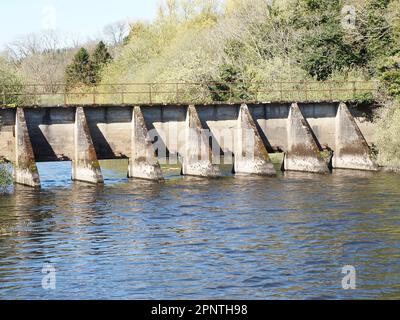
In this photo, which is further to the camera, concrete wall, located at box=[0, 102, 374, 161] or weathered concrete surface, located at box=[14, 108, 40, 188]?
concrete wall, located at box=[0, 102, 374, 161]

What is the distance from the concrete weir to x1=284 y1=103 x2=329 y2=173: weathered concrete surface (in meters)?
2.87

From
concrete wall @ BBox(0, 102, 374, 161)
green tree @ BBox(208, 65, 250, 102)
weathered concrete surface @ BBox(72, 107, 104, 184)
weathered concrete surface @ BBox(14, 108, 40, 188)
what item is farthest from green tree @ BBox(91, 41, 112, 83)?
weathered concrete surface @ BBox(14, 108, 40, 188)

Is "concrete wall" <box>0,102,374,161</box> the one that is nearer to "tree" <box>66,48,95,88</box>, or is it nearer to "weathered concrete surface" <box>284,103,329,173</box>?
"weathered concrete surface" <box>284,103,329,173</box>

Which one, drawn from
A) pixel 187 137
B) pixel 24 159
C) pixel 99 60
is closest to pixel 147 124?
pixel 187 137

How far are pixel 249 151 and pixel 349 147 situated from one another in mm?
7294

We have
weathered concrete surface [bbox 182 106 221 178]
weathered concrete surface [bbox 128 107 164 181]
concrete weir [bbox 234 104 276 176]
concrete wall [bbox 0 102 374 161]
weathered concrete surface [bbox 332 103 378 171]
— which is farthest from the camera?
weathered concrete surface [bbox 332 103 378 171]

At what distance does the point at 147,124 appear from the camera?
56.6 m

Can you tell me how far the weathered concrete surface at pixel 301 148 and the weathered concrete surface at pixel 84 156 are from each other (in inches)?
515

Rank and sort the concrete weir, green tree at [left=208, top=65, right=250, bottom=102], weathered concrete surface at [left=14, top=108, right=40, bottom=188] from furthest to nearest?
green tree at [left=208, top=65, right=250, bottom=102]
the concrete weir
weathered concrete surface at [left=14, top=108, right=40, bottom=188]

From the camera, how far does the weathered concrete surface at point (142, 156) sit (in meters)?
52.3

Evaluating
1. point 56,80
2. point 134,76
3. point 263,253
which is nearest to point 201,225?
point 263,253

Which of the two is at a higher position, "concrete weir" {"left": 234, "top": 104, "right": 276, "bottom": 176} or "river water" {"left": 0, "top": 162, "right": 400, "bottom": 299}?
"concrete weir" {"left": 234, "top": 104, "right": 276, "bottom": 176}

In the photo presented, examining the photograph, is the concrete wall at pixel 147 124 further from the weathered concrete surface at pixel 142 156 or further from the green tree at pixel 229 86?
the green tree at pixel 229 86

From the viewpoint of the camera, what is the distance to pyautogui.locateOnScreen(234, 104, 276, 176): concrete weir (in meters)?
54.3
